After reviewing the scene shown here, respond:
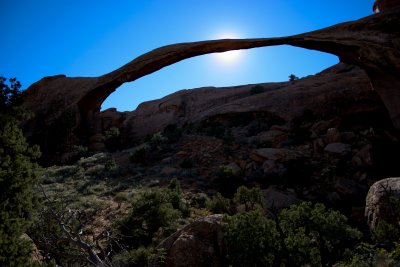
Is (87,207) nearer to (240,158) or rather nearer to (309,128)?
(240,158)

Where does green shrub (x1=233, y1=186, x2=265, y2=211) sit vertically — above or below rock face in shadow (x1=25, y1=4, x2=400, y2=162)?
below

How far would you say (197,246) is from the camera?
5.22 metres

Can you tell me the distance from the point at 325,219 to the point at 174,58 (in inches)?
358

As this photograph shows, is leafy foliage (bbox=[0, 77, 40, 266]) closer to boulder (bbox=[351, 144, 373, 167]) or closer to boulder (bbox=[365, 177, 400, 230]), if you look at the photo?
boulder (bbox=[365, 177, 400, 230])

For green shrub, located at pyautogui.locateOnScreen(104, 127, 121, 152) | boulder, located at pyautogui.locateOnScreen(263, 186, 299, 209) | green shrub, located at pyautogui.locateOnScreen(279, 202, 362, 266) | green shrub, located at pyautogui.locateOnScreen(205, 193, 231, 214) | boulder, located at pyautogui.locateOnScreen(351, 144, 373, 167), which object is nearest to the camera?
green shrub, located at pyautogui.locateOnScreen(279, 202, 362, 266)

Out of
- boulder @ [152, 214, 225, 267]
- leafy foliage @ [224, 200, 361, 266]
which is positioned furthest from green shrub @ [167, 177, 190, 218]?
leafy foliage @ [224, 200, 361, 266]

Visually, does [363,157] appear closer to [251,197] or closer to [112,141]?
[251,197]

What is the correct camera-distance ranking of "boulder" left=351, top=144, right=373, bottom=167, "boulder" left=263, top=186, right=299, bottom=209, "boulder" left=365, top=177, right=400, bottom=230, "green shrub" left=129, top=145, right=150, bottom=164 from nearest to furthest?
"boulder" left=365, top=177, right=400, bottom=230 < "boulder" left=263, top=186, right=299, bottom=209 < "boulder" left=351, top=144, right=373, bottom=167 < "green shrub" left=129, top=145, right=150, bottom=164

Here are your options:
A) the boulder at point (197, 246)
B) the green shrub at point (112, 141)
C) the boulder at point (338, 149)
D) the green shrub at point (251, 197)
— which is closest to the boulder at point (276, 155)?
the boulder at point (338, 149)

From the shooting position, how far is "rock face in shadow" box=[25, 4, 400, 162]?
32.9 ft

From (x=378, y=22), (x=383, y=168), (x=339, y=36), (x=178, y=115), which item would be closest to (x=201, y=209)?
(x=383, y=168)

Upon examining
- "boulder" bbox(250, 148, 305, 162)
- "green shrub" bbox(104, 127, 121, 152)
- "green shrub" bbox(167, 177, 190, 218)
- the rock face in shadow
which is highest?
the rock face in shadow

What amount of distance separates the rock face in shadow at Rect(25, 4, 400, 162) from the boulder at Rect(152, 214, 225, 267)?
27.5 feet

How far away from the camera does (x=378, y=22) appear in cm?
1008
